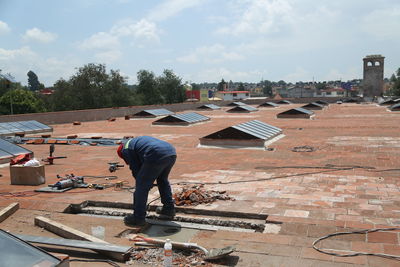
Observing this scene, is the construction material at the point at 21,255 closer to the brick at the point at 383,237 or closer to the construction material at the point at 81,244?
the construction material at the point at 81,244

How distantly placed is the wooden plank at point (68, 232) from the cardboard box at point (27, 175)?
8.88 ft

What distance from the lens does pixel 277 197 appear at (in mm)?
6945

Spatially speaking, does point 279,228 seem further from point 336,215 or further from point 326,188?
point 326,188

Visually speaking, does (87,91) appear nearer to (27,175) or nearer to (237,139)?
(237,139)

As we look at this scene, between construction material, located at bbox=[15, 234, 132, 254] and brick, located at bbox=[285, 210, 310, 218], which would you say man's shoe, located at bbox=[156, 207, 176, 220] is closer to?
construction material, located at bbox=[15, 234, 132, 254]

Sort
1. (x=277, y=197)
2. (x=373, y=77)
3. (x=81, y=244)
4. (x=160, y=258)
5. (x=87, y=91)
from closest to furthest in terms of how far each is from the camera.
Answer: (x=160, y=258) → (x=81, y=244) → (x=277, y=197) → (x=87, y=91) → (x=373, y=77)

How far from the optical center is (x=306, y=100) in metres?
59.0

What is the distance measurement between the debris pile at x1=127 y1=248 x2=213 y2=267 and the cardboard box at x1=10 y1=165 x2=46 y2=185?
4.53 meters

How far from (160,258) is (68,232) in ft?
5.03

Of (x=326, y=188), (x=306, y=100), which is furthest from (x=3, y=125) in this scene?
(x=306, y=100)

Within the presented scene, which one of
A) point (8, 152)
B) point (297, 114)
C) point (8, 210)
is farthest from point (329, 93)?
point (8, 210)

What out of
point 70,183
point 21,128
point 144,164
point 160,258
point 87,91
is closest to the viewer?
point 160,258

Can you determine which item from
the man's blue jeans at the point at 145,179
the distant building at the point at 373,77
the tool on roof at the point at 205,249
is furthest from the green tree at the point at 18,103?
the distant building at the point at 373,77

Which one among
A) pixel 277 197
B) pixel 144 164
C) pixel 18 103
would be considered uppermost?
pixel 18 103
